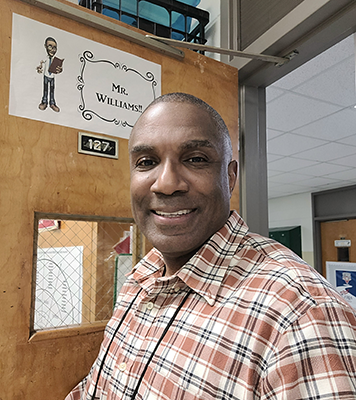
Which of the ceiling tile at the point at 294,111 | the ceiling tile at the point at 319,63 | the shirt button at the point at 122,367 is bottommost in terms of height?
the shirt button at the point at 122,367

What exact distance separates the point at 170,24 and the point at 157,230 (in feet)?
3.39

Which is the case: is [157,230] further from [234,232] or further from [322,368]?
[322,368]

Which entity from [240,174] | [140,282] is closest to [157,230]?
[140,282]

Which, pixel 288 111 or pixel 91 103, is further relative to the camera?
pixel 288 111

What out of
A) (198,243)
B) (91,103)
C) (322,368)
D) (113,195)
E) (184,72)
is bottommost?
(322,368)

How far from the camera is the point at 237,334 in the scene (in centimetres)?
61

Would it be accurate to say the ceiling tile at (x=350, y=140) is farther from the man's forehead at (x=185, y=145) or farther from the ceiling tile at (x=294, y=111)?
the man's forehead at (x=185, y=145)

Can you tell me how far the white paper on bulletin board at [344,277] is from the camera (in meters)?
4.94

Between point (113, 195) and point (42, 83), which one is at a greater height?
point (42, 83)

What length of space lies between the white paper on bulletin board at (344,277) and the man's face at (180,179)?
4.79 m

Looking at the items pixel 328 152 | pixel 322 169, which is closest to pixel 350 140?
pixel 328 152

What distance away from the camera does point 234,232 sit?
801 mm

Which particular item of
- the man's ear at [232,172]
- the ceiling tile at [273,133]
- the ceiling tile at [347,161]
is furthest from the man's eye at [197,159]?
the ceiling tile at [347,161]

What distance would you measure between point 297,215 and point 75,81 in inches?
231
